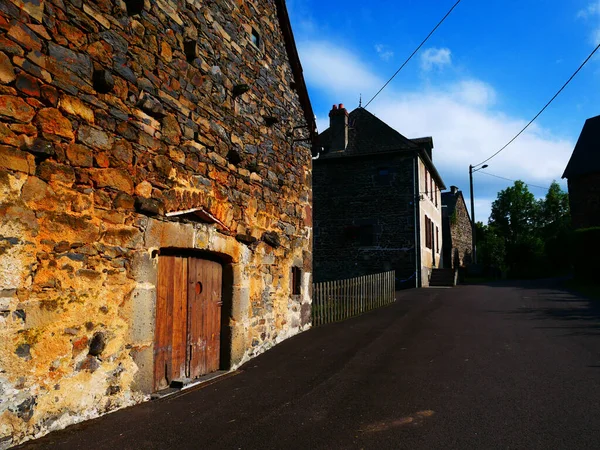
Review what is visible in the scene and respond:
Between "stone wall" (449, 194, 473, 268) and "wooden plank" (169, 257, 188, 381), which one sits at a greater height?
"stone wall" (449, 194, 473, 268)

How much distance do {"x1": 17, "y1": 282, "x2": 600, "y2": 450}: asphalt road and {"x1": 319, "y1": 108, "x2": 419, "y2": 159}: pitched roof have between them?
12.3 m

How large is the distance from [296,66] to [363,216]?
11840 millimetres

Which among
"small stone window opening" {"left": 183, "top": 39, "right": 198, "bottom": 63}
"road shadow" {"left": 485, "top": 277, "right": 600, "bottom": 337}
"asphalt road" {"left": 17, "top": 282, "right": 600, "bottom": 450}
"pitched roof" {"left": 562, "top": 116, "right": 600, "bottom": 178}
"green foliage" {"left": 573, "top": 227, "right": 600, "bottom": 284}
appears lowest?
"asphalt road" {"left": 17, "top": 282, "right": 600, "bottom": 450}

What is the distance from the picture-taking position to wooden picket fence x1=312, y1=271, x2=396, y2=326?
1028cm

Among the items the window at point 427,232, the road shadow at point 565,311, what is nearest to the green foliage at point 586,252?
the road shadow at point 565,311

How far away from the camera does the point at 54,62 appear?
3.94 meters

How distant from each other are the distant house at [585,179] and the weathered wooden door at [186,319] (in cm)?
2962

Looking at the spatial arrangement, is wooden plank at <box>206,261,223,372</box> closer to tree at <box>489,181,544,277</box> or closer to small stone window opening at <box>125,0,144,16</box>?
small stone window opening at <box>125,0,144,16</box>

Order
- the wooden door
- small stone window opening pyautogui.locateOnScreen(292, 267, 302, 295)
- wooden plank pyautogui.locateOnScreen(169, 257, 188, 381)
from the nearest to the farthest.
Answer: wooden plank pyautogui.locateOnScreen(169, 257, 188, 381) → the wooden door → small stone window opening pyautogui.locateOnScreen(292, 267, 302, 295)

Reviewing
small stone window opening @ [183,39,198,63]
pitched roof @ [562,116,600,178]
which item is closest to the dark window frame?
small stone window opening @ [183,39,198,63]

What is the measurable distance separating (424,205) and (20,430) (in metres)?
19.0

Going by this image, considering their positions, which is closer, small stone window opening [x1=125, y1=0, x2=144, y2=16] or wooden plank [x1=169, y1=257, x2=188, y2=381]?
small stone window opening [x1=125, y1=0, x2=144, y2=16]

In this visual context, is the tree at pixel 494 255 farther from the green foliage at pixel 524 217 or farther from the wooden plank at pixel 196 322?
the wooden plank at pixel 196 322

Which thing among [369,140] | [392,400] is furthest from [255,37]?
[369,140]
